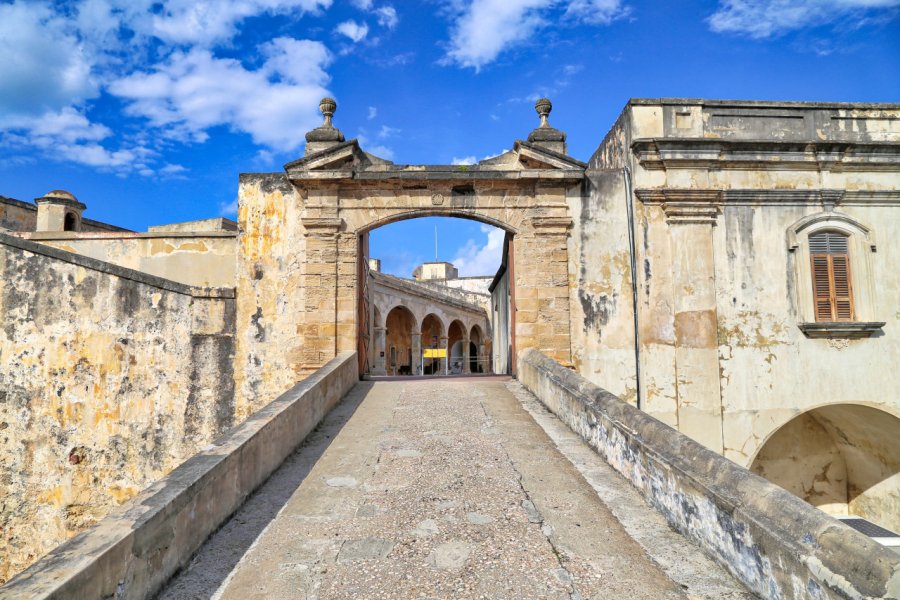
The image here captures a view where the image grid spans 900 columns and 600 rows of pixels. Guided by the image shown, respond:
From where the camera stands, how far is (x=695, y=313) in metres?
9.98

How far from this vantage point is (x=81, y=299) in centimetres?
969

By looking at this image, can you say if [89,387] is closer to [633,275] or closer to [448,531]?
[448,531]

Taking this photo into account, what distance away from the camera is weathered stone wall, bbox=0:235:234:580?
9.38 m

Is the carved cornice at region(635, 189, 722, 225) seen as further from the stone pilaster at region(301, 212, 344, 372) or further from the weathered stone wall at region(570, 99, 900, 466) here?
the stone pilaster at region(301, 212, 344, 372)

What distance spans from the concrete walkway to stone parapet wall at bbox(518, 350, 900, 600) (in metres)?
0.14

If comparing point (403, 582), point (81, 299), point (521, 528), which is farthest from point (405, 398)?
point (81, 299)

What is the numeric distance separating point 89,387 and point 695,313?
991cm

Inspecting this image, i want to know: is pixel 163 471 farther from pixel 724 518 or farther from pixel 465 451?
pixel 724 518

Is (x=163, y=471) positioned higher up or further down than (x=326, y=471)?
further down

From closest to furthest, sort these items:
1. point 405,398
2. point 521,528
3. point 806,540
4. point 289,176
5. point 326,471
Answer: point 806,540 → point 521,528 → point 326,471 → point 405,398 → point 289,176

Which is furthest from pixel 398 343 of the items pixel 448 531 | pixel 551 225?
pixel 448 531

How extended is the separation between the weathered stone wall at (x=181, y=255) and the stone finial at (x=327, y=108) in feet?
8.90

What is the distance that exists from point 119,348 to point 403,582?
8176 millimetres

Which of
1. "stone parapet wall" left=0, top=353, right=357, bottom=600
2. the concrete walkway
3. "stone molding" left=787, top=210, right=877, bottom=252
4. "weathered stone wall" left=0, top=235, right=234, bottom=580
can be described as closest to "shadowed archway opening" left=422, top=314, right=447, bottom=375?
"weathered stone wall" left=0, top=235, right=234, bottom=580
